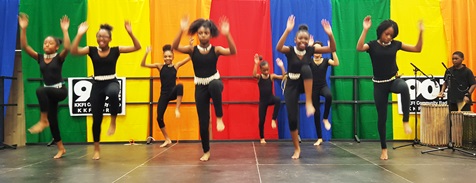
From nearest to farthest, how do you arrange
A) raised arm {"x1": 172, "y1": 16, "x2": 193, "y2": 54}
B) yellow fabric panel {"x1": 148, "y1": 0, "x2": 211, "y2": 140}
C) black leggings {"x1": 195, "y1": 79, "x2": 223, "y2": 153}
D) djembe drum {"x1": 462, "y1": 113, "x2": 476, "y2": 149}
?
raised arm {"x1": 172, "y1": 16, "x2": 193, "y2": 54} < black leggings {"x1": 195, "y1": 79, "x2": 223, "y2": 153} < djembe drum {"x1": 462, "y1": 113, "x2": 476, "y2": 149} < yellow fabric panel {"x1": 148, "y1": 0, "x2": 211, "y2": 140}

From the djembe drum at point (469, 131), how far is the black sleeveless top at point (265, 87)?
3.33 meters

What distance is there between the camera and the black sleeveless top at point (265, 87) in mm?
6844

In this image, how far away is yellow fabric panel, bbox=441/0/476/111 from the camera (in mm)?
7195

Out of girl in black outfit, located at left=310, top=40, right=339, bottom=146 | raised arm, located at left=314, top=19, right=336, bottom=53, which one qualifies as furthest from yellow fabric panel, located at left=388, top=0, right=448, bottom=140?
raised arm, located at left=314, top=19, right=336, bottom=53

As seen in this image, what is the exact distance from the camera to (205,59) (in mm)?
4617

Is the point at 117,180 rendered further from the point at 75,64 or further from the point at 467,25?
the point at 467,25

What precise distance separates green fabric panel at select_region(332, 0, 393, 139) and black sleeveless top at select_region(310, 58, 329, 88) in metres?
0.82

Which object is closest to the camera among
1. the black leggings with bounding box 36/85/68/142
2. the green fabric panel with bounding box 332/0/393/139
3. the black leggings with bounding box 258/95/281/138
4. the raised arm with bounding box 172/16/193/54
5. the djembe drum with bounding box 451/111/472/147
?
the raised arm with bounding box 172/16/193/54

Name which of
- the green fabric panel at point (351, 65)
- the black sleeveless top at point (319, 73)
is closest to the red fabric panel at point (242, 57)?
the black sleeveless top at point (319, 73)

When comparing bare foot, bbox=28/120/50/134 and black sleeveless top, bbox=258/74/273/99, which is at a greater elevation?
black sleeveless top, bbox=258/74/273/99

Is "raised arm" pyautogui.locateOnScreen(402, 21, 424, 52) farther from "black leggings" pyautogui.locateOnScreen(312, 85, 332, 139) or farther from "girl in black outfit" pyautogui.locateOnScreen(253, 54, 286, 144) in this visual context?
"girl in black outfit" pyautogui.locateOnScreen(253, 54, 286, 144)

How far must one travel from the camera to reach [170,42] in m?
7.21

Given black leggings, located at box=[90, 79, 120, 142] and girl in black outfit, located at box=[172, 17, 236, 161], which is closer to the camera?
girl in black outfit, located at box=[172, 17, 236, 161]

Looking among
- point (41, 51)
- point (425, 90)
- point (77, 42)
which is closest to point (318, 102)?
point (425, 90)
